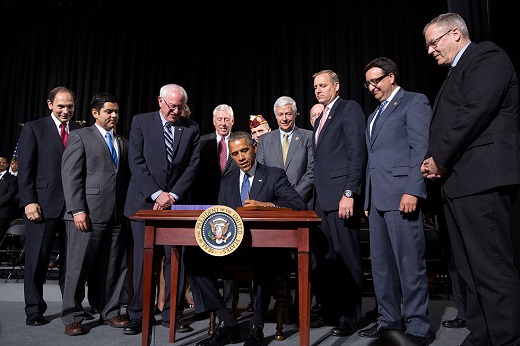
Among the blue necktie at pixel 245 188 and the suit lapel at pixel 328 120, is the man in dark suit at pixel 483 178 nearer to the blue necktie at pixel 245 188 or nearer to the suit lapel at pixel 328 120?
the suit lapel at pixel 328 120

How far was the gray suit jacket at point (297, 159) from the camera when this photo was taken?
332 cm

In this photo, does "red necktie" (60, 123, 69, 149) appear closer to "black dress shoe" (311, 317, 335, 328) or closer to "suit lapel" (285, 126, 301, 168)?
"suit lapel" (285, 126, 301, 168)

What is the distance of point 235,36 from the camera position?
22.5 feet

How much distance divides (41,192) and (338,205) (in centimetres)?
218

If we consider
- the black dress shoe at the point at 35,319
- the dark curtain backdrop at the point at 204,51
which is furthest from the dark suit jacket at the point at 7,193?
the black dress shoe at the point at 35,319

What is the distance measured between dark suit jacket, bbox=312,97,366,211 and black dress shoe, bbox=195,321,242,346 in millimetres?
1022

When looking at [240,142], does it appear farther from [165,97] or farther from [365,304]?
[365,304]

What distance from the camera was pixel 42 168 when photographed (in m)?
3.18

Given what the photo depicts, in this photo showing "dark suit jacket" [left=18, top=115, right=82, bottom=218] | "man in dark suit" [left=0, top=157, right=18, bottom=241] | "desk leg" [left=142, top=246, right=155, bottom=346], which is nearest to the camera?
"desk leg" [left=142, top=246, right=155, bottom=346]

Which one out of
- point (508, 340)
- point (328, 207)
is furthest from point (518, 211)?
point (328, 207)

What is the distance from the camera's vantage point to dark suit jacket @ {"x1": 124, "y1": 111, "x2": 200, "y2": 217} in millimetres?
Answer: 2891

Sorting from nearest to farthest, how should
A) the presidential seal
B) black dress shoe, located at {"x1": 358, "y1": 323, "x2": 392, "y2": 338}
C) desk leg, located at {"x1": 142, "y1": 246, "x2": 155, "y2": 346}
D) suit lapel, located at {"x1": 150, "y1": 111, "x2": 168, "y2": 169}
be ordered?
1. the presidential seal
2. desk leg, located at {"x1": 142, "y1": 246, "x2": 155, "y2": 346}
3. black dress shoe, located at {"x1": 358, "y1": 323, "x2": 392, "y2": 338}
4. suit lapel, located at {"x1": 150, "y1": 111, "x2": 168, "y2": 169}

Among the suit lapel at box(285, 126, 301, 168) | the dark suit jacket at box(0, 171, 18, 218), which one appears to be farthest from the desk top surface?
the dark suit jacket at box(0, 171, 18, 218)

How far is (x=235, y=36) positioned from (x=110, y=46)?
226cm
